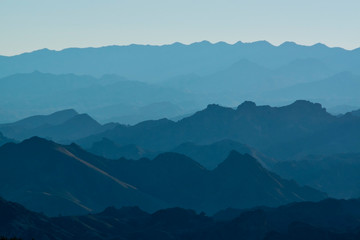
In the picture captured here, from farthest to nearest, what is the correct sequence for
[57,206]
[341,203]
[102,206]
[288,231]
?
[102,206]
[57,206]
[341,203]
[288,231]

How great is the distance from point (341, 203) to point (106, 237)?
5520 cm

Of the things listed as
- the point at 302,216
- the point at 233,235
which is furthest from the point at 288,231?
the point at 302,216

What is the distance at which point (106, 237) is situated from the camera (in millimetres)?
137125

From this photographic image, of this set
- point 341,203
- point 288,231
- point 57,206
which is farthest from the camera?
point 57,206

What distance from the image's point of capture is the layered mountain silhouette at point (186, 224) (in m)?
132

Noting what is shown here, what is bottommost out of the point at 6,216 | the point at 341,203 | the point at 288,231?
the point at 6,216

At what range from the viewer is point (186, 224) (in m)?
151

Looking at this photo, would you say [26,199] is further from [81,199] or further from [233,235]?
[233,235]

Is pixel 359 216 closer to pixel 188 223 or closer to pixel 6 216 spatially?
pixel 188 223

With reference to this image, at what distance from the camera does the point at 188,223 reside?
151 metres

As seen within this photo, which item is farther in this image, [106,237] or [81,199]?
[81,199]

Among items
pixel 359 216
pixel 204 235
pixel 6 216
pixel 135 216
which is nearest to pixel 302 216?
pixel 359 216

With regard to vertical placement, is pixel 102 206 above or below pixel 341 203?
below

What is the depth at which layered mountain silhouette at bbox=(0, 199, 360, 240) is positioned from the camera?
5179 inches
